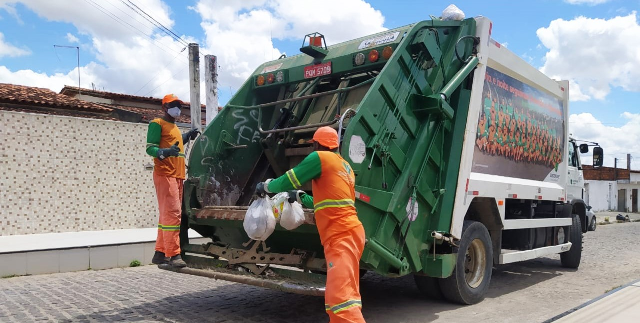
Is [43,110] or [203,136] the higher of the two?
[43,110]

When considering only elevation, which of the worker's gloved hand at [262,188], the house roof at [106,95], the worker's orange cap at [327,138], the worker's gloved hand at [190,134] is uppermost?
the house roof at [106,95]

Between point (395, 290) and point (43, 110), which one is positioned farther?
point (43, 110)

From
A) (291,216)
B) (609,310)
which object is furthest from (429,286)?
(291,216)

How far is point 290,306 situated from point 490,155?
263cm

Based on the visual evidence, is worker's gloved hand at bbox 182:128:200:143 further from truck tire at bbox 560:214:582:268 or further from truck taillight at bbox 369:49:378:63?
truck tire at bbox 560:214:582:268

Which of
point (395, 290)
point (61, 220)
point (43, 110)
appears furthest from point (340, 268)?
point (43, 110)

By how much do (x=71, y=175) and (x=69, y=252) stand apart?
2746 millimetres

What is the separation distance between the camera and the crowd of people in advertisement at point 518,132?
5.50 meters

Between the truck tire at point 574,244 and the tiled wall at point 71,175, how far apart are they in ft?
24.4

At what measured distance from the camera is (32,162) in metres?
8.91

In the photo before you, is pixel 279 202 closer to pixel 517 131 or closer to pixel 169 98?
pixel 169 98

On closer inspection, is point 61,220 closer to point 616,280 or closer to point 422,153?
point 422,153

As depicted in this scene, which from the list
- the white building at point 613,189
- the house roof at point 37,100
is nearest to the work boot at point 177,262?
the house roof at point 37,100

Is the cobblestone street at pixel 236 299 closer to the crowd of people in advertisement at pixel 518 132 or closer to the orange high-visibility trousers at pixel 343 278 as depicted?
the orange high-visibility trousers at pixel 343 278
